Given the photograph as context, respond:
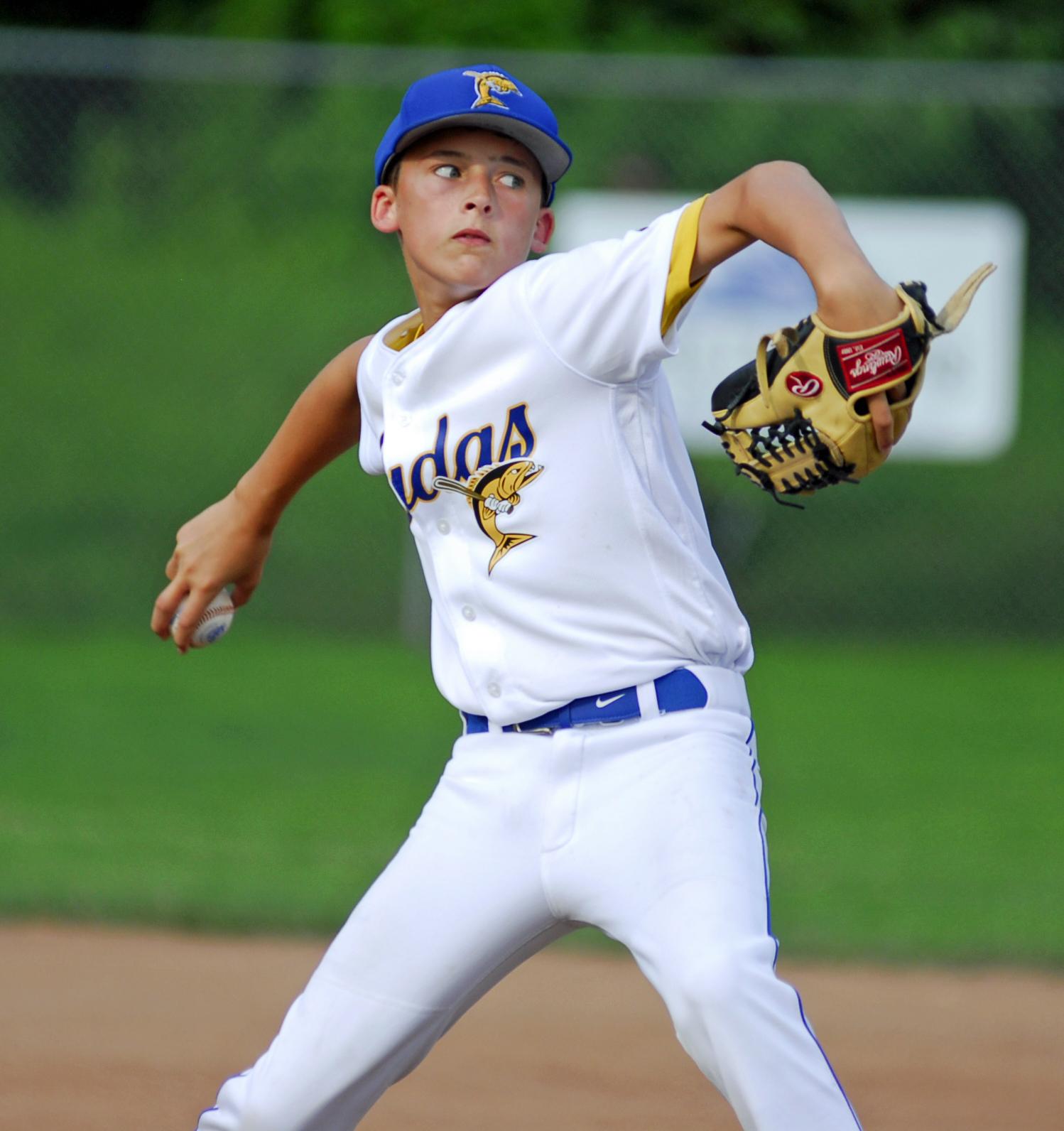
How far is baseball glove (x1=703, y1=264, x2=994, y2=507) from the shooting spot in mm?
1934

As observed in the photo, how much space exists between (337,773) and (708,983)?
460 centimetres

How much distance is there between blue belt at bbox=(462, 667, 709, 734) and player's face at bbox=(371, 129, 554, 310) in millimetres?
605

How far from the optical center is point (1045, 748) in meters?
7.07

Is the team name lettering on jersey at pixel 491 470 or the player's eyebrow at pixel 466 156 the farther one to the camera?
the player's eyebrow at pixel 466 156

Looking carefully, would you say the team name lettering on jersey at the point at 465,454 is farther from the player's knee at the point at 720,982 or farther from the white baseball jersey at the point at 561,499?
the player's knee at the point at 720,982

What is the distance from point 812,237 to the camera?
1.95 metres

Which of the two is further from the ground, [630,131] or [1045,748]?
[630,131]

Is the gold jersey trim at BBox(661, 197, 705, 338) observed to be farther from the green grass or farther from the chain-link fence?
the chain-link fence

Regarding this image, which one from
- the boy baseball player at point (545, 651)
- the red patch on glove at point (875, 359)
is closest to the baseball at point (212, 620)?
the boy baseball player at point (545, 651)

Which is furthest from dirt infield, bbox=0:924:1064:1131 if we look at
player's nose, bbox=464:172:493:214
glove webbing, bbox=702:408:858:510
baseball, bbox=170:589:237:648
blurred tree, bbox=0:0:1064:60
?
blurred tree, bbox=0:0:1064:60

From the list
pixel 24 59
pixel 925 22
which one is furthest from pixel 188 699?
pixel 925 22

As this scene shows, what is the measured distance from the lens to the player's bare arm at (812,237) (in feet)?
6.31

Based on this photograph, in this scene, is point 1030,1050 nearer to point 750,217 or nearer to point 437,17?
point 750,217

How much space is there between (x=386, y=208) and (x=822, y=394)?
2.98 feet
